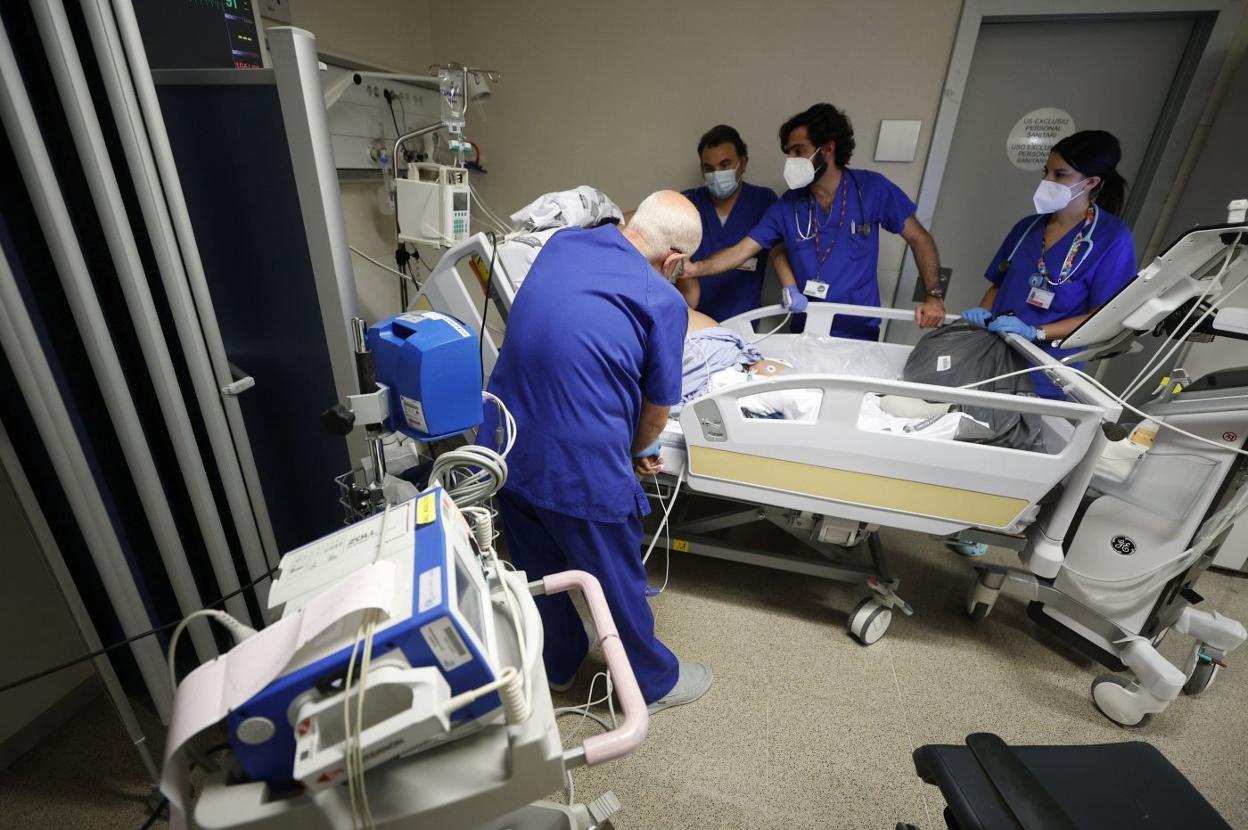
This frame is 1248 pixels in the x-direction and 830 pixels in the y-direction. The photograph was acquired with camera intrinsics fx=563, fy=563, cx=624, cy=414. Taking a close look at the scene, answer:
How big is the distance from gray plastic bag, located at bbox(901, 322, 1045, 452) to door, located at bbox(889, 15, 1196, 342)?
118 cm

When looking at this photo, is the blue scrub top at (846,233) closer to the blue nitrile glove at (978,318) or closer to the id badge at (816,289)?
the id badge at (816,289)

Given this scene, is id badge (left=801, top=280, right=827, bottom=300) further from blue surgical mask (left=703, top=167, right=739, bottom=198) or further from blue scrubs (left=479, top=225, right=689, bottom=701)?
blue scrubs (left=479, top=225, right=689, bottom=701)

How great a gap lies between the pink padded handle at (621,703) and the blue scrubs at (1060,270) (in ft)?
6.27

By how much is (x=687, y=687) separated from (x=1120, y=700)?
128 cm

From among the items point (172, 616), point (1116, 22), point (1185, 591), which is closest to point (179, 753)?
point (172, 616)

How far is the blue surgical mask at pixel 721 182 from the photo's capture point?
2.61m

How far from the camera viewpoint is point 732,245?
2805mm

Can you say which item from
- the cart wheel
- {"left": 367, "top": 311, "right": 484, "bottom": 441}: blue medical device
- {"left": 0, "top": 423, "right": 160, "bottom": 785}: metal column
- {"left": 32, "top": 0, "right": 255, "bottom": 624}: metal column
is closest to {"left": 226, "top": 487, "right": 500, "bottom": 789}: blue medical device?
{"left": 367, "top": 311, "right": 484, "bottom": 441}: blue medical device

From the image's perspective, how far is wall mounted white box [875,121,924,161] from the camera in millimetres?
2641

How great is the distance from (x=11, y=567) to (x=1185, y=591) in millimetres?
3264

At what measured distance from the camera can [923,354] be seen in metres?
2.11

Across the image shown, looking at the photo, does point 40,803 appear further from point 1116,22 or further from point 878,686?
point 1116,22

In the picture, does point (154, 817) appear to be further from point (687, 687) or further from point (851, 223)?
point (851, 223)

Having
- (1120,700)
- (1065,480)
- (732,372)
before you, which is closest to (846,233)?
(732,372)
